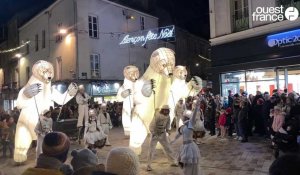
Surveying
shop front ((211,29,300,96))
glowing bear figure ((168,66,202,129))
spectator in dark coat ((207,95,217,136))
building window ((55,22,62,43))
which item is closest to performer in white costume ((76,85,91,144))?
glowing bear figure ((168,66,202,129))

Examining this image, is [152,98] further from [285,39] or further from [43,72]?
[285,39]

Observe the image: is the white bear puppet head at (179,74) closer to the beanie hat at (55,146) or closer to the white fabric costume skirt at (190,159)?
the white fabric costume skirt at (190,159)

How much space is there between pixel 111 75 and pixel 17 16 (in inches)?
569

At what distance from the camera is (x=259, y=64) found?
60.1ft

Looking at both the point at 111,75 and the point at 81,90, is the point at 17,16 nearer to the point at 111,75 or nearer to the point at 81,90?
the point at 111,75

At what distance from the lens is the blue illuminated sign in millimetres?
16663

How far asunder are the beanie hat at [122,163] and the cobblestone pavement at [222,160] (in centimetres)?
644

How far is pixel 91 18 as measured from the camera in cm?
2680

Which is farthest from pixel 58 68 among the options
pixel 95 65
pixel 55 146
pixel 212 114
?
pixel 55 146

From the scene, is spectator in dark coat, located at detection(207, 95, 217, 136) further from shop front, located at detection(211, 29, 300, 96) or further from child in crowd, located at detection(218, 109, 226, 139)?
shop front, located at detection(211, 29, 300, 96)

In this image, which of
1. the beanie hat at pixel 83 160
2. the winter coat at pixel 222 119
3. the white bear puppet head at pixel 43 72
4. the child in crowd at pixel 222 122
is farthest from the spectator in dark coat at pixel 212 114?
the beanie hat at pixel 83 160

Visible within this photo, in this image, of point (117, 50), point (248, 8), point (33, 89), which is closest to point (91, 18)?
point (117, 50)

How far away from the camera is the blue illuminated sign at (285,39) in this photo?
16.7m

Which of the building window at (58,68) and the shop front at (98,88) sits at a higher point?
the building window at (58,68)
